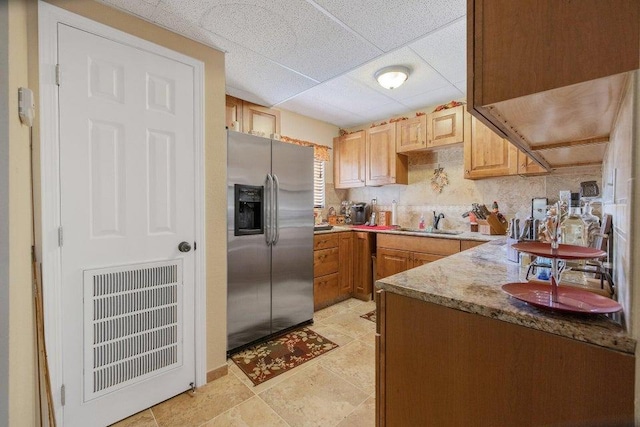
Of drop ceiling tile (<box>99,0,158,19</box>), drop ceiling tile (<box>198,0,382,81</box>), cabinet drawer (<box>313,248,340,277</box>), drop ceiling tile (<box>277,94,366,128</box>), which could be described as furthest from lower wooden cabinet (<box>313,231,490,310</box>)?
drop ceiling tile (<box>99,0,158,19</box>)

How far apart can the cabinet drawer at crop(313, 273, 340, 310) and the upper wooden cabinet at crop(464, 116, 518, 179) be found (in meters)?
1.88

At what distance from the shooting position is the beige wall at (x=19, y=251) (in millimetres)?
878

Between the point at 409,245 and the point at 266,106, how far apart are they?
2219 mm

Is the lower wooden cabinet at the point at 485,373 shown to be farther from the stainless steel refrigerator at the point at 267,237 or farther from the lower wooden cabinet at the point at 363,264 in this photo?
the lower wooden cabinet at the point at 363,264

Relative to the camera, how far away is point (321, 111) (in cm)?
357

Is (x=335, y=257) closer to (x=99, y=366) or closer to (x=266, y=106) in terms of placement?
(x=266, y=106)

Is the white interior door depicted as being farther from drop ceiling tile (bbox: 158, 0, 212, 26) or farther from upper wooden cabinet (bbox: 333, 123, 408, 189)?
upper wooden cabinet (bbox: 333, 123, 408, 189)

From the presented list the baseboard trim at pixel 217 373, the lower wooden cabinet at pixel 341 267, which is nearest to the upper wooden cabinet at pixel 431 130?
the lower wooden cabinet at pixel 341 267

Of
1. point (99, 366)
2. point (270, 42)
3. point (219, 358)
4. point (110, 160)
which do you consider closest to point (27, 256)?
point (110, 160)

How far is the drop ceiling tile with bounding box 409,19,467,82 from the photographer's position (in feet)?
6.17

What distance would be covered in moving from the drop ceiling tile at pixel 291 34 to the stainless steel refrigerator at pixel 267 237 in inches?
26.3

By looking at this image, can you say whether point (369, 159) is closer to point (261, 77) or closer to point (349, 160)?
point (349, 160)

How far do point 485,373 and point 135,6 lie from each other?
2.32 metres

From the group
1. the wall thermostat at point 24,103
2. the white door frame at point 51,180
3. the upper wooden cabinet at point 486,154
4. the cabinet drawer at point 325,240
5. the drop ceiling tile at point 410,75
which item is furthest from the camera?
the cabinet drawer at point 325,240
